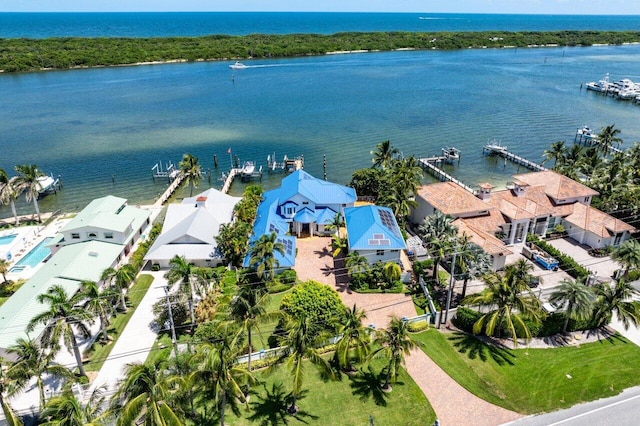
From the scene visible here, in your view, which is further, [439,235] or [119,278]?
[439,235]

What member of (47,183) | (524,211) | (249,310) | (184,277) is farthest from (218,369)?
(47,183)

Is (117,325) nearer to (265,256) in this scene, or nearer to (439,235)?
(265,256)

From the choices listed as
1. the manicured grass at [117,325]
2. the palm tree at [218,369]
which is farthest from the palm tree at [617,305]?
the manicured grass at [117,325]

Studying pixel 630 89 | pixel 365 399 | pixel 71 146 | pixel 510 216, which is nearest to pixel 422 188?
pixel 510 216

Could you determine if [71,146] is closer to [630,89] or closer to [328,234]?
[328,234]

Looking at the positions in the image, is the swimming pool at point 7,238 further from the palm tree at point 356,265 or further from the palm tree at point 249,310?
the palm tree at point 356,265
